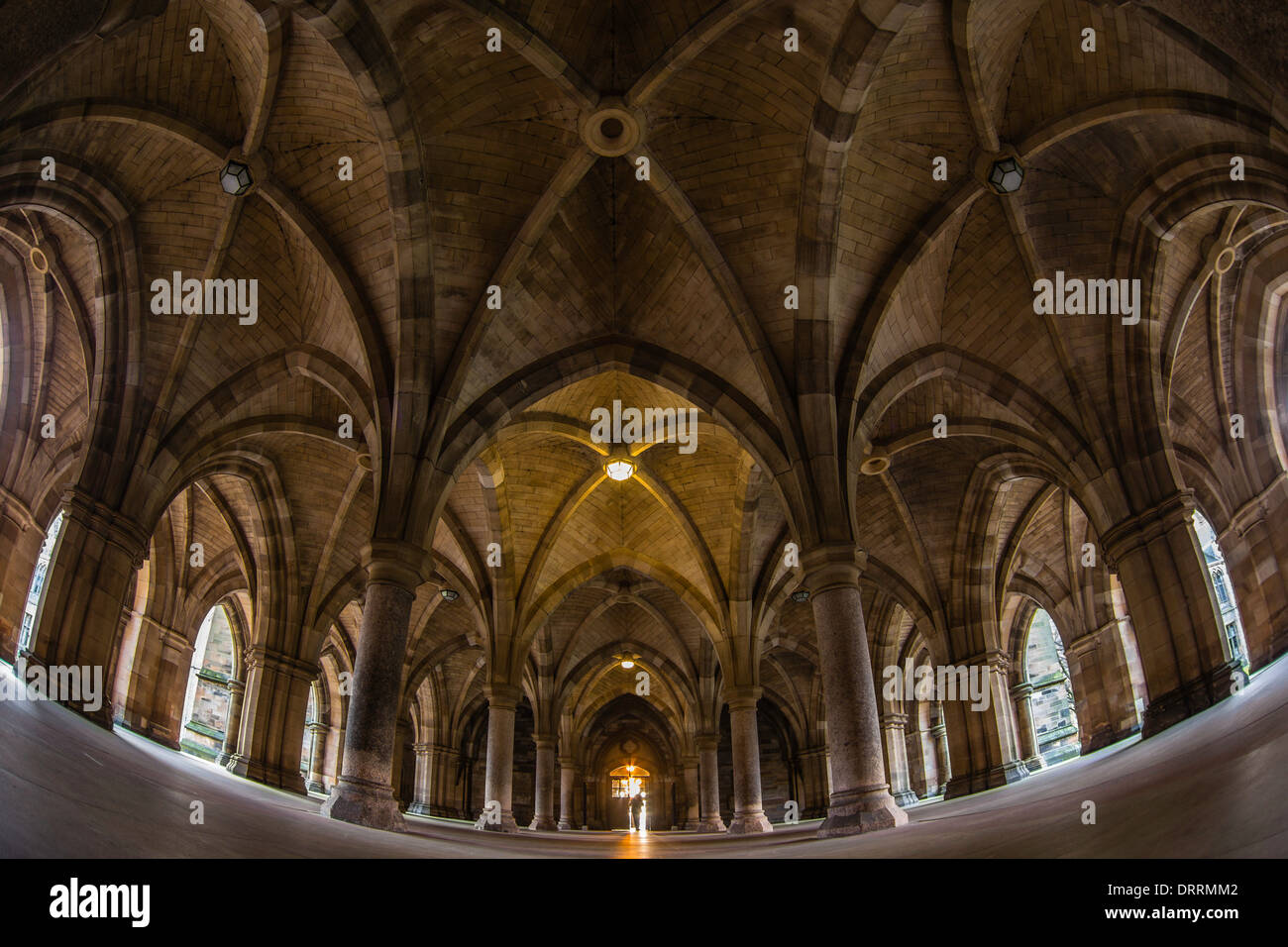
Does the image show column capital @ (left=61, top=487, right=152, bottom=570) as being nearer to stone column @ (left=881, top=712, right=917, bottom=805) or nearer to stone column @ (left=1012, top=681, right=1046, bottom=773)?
stone column @ (left=881, top=712, right=917, bottom=805)

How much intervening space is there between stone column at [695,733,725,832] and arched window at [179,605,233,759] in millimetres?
14053

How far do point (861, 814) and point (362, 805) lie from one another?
19.6ft

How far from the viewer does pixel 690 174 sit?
1341 cm

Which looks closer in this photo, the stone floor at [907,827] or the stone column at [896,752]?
the stone floor at [907,827]

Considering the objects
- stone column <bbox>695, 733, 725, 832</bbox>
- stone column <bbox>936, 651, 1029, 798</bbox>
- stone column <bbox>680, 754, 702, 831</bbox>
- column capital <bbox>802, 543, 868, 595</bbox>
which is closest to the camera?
column capital <bbox>802, 543, 868, 595</bbox>

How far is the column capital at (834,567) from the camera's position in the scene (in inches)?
472

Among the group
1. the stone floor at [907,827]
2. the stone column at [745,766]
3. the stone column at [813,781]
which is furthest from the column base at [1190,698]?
the stone column at [813,781]

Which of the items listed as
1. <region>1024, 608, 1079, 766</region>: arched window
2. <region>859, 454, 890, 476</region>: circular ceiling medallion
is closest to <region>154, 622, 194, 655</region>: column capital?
<region>859, 454, 890, 476</region>: circular ceiling medallion

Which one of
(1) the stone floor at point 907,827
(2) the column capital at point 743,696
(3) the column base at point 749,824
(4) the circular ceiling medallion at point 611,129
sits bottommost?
(3) the column base at point 749,824

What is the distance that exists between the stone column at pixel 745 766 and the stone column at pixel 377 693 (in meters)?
10.1

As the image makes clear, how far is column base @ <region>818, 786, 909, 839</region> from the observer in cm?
1029

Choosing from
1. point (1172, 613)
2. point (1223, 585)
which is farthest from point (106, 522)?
point (1223, 585)

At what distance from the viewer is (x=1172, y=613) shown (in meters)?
12.6

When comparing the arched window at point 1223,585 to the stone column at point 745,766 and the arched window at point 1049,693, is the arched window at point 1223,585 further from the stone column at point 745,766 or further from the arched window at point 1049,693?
the stone column at point 745,766
